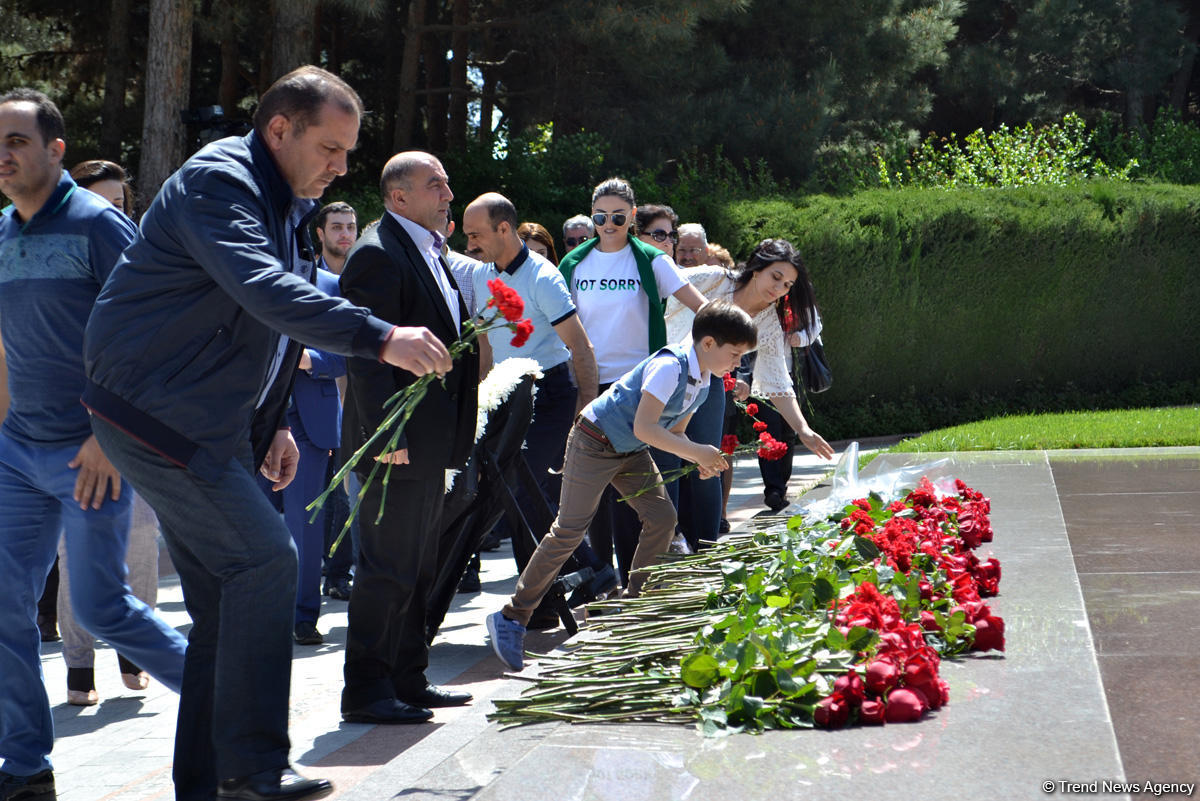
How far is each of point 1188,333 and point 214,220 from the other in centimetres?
1667

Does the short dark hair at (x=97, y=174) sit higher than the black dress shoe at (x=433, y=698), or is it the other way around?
the short dark hair at (x=97, y=174)

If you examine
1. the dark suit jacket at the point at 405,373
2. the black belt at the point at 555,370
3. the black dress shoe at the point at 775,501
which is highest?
the dark suit jacket at the point at 405,373

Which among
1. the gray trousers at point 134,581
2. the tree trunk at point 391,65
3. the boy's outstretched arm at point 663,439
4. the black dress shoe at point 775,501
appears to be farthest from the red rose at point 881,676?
the tree trunk at point 391,65

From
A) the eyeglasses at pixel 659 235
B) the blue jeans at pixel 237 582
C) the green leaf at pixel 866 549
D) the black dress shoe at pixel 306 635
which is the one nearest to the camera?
the blue jeans at pixel 237 582

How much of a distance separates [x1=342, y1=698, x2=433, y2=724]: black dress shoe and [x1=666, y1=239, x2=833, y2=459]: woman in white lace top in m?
2.31

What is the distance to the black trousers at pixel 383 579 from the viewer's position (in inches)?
180

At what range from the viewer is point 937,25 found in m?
23.2

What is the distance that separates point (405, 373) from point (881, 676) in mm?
2070

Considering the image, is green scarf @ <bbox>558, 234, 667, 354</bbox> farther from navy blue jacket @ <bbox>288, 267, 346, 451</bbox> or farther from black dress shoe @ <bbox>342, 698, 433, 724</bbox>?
black dress shoe @ <bbox>342, 698, 433, 724</bbox>

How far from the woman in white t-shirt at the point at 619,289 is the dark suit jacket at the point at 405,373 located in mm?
2209

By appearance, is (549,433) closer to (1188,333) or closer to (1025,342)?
(1025,342)

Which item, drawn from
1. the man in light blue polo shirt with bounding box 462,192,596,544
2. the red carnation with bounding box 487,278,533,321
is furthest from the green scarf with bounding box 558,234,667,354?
the red carnation with bounding box 487,278,533,321

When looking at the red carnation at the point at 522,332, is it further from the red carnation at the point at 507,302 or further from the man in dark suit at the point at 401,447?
the man in dark suit at the point at 401,447

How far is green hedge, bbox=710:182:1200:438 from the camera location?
608 inches
